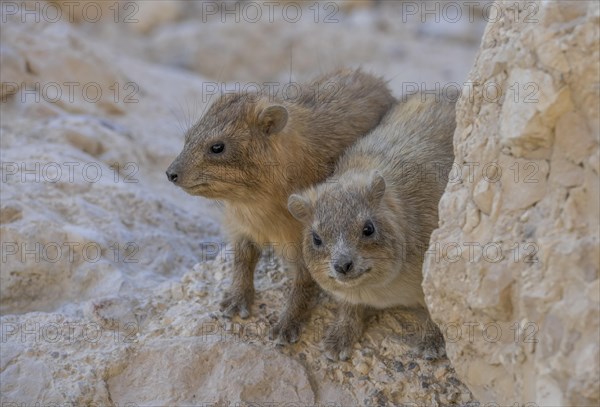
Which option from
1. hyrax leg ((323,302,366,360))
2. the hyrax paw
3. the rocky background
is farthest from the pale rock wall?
the hyrax paw

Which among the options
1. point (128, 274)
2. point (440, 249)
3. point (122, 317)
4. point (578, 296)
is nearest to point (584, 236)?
point (578, 296)

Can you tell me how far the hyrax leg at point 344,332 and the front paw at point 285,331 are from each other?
8.2 inches

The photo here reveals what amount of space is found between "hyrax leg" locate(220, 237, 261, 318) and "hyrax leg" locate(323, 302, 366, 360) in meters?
0.61

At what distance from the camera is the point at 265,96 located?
6219mm

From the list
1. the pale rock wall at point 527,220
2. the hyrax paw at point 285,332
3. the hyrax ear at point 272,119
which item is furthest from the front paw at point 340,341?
the hyrax ear at point 272,119

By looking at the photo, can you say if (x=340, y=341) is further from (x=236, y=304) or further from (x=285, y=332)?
(x=236, y=304)

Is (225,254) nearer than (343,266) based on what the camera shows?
No

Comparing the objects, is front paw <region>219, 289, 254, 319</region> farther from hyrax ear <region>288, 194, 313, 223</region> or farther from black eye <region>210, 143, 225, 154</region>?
black eye <region>210, 143, 225, 154</region>

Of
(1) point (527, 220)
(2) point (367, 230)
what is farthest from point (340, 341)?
(1) point (527, 220)

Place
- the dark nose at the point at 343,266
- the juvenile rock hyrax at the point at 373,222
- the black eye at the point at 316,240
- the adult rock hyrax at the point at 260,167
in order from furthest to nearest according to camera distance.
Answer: the adult rock hyrax at the point at 260,167
the black eye at the point at 316,240
the juvenile rock hyrax at the point at 373,222
the dark nose at the point at 343,266

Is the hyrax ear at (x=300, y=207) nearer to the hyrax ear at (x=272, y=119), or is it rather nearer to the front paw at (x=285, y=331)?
the hyrax ear at (x=272, y=119)

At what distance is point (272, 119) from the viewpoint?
5949mm

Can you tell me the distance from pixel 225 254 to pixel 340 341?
1.33m

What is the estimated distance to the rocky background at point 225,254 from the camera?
3699 millimetres
